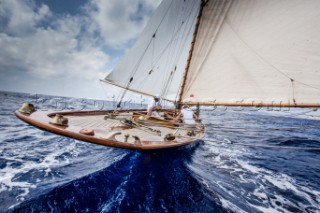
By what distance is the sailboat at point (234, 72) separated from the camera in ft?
14.1

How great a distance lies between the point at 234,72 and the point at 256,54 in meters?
0.93

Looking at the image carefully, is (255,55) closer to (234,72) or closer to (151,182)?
(234,72)

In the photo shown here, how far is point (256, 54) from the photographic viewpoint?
5.79 metres

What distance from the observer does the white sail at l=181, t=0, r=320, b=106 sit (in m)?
4.58

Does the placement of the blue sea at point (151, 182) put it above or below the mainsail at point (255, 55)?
below

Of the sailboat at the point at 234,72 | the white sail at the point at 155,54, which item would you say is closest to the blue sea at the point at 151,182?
the sailboat at the point at 234,72

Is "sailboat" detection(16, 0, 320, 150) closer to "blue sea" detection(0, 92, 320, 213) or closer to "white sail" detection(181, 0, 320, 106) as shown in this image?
"white sail" detection(181, 0, 320, 106)

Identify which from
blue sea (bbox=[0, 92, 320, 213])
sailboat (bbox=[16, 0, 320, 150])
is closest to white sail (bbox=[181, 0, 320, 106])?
sailboat (bbox=[16, 0, 320, 150])

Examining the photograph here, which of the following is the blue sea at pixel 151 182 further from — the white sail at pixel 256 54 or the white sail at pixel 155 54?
the white sail at pixel 155 54

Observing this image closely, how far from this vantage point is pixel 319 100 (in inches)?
161

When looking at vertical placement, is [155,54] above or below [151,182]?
above

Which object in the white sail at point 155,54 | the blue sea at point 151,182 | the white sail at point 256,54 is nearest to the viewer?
the blue sea at point 151,182

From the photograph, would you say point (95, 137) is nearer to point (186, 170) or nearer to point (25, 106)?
point (25, 106)

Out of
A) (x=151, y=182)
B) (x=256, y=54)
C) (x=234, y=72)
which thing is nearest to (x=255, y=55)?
(x=256, y=54)
